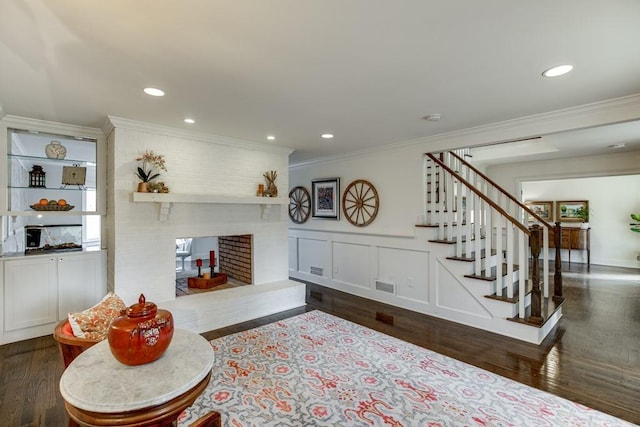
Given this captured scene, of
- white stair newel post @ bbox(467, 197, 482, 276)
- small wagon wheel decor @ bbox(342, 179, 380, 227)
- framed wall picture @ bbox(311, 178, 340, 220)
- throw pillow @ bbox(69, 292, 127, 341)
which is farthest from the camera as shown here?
framed wall picture @ bbox(311, 178, 340, 220)

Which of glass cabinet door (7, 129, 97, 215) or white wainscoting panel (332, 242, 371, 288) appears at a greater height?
glass cabinet door (7, 129, 97, 215)

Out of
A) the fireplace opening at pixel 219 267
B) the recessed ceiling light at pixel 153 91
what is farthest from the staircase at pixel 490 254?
the recessed ceiling light at pixel 153 91

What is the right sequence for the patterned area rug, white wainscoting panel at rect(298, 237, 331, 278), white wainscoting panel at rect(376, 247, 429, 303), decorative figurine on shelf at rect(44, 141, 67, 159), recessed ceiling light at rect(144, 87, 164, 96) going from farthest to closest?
1. white wainscoting panel at rect(298, 237, 331, 278)
2. white wainscoting panel at rect(376, 247, 429, 303)
3. decorative figurine on shelf at rect(44, 141, 67, 159)
4. recessed ceiling light at rect(144, 87, 164, 96)
5. the patterned area rug

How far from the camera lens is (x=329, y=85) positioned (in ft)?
8.18

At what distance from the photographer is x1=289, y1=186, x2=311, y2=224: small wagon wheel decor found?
620cm

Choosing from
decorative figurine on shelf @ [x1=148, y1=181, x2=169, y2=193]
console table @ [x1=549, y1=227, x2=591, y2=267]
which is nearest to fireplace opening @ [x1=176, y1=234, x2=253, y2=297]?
decorative figurine on shelf @ [x1=148, y1=181, x2=169, y2=193]

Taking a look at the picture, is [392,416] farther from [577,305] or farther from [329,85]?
[577,305]

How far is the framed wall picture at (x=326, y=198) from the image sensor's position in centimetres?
559

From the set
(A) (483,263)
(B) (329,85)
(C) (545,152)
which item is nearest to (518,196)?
(C) (545,152)

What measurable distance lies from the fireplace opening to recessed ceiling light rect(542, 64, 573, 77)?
384 cm

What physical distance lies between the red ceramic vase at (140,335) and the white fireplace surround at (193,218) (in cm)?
236

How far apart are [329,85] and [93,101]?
86.7 inches

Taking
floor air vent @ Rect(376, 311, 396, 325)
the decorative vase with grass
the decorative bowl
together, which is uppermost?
the decorative bowl

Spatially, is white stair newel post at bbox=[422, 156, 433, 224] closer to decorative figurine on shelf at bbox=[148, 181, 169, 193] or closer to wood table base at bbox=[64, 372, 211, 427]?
decorative figurine on shelf at bbox=[148, 181, 169, 193]
